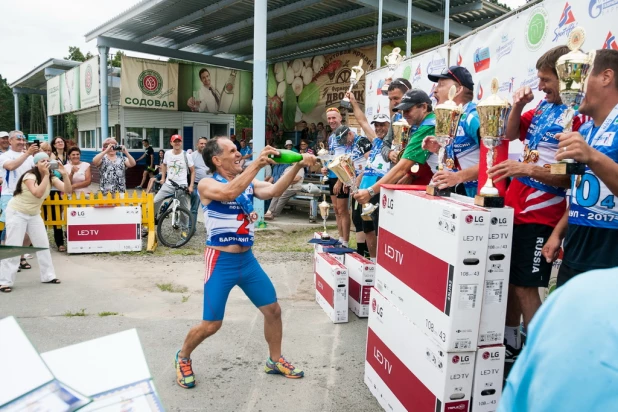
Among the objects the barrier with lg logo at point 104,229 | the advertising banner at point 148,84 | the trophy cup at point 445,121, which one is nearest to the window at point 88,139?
the advertising banner at point 148,84

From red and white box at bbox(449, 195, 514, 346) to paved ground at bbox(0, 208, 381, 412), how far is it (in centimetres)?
112

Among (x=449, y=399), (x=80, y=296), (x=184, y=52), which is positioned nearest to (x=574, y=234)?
(x=449, y=399)

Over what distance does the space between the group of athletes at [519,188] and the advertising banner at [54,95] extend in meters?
22.5

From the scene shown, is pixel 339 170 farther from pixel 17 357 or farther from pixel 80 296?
pixel 80 296

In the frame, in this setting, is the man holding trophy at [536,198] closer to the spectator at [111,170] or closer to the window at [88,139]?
the spectator at [111,170]

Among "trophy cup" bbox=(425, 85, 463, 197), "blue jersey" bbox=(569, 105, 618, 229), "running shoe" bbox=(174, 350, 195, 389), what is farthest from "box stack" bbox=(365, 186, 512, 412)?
"running shoe" bbox=(174, 350, 195, 389)

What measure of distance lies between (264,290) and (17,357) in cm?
245

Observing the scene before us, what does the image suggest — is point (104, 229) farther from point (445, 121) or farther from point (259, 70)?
point (445, 121)

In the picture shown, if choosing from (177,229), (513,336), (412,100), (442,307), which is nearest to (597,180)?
(442,307)

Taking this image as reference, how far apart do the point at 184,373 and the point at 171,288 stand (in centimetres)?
249

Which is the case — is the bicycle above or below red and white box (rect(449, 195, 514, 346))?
below

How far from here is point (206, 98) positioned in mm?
17844

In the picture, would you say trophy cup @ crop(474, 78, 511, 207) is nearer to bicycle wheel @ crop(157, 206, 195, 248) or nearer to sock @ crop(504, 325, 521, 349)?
sock @ crop(504, 325, 521, 349)

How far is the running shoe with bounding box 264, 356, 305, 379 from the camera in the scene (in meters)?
Result: 3.51
